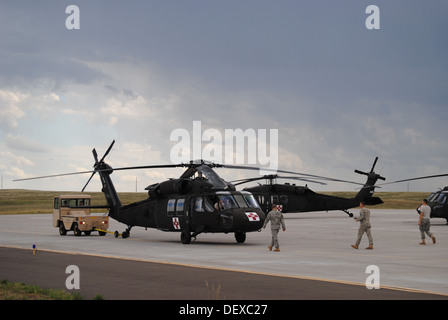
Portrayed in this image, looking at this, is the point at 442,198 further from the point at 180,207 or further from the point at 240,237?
the point at 180,207

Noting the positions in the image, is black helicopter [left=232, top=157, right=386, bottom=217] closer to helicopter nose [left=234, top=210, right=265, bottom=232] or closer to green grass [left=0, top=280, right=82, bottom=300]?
helicopter nose [left=234, top=210, right=265, bottom=232]

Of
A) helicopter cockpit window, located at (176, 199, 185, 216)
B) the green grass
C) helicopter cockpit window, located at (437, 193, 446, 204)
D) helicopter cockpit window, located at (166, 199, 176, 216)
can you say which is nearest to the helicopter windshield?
helicopter cockpit window, located at (176, 199, 185, 216)

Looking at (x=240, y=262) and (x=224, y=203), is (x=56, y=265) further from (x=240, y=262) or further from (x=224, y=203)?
(x=224, y=203)

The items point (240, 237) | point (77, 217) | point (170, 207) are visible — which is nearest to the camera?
point (240, 237)

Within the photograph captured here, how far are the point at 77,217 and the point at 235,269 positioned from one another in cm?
1850

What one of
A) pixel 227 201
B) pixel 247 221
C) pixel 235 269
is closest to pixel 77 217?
pixel 227 201

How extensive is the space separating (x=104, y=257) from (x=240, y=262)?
502 cm

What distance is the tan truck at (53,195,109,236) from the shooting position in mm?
34406

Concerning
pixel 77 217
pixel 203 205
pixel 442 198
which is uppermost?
pixel 442 198

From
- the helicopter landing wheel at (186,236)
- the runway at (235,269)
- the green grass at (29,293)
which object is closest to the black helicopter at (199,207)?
the helicopter landing wheel at (186,236)

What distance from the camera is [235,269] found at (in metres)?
Answer: 17.9

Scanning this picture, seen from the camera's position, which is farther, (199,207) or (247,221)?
(199,207)

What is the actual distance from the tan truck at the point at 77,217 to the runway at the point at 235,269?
5.97 meters
